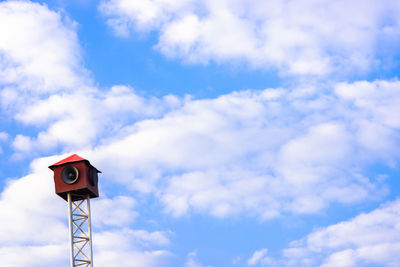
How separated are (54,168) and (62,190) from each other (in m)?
1.97

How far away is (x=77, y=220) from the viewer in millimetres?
45844

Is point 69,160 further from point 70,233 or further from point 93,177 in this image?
point 70,233

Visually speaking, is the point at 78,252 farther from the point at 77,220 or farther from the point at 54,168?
the point at 54,168

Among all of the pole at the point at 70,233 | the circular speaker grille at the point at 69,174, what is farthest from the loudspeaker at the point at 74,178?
the pole at the point at 70,233

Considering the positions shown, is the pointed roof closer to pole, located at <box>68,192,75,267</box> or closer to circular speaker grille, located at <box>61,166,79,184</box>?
circular speaker grille, located at <box>61,166,79,184</box>

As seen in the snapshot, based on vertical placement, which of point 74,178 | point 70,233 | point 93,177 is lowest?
point 70,233

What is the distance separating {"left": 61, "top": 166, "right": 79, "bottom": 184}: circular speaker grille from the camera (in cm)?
4634

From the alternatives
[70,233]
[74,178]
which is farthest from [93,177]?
[70,233]

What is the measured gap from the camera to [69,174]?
46.7m

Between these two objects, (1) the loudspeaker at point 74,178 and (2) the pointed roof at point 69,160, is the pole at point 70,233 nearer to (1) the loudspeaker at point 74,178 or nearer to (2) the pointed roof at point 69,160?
(1) the loudspeaker at point 74,178

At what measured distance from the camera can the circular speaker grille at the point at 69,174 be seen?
46344mm

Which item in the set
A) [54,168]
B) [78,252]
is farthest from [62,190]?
[78,252]

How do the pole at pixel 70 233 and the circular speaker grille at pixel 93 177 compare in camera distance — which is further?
the circular speaker grille at pixel 93 177

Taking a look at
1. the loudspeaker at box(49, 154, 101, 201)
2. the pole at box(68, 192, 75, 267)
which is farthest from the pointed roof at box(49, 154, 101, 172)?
the pole at box(68, 192, 75, 267)
